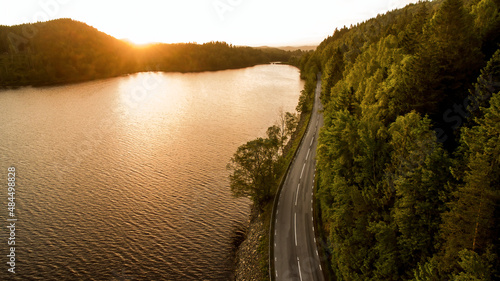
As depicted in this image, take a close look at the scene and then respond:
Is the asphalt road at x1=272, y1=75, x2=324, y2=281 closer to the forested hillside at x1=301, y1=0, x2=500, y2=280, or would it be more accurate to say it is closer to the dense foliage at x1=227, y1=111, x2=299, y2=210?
the forested hillside at x1=301, y1=0, x2=500, y2=280

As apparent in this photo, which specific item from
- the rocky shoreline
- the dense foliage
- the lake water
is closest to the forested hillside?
the dense foliage

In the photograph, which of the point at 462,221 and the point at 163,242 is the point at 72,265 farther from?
the point at 462,221

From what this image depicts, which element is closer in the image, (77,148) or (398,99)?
(398,99)

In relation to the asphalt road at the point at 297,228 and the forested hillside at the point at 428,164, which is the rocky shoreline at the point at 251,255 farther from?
the forested hillside at the point at 428,164

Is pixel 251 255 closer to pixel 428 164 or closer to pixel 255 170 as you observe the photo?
pixel 255 170

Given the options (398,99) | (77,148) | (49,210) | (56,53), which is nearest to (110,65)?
(56,53)

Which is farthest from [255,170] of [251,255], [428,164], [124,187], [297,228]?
[124,187]

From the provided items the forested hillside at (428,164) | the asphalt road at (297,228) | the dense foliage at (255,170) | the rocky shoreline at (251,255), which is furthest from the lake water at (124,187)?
the forested hillside at (428,164)
